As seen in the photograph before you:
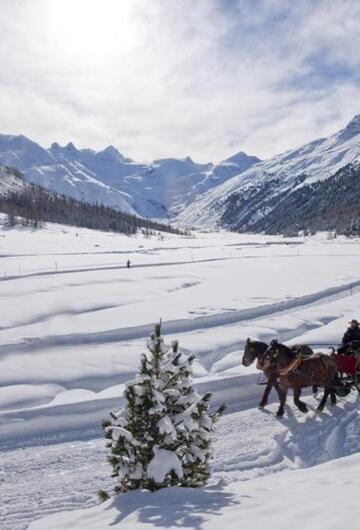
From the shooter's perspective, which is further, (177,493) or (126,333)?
(126,333)

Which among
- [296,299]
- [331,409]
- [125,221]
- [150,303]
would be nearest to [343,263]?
[296,299]

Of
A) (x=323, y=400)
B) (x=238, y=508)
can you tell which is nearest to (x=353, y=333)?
(x=323, y=400)

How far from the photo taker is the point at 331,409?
39.9 ft

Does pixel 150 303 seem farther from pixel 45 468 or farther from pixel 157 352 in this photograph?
pixel 157 352

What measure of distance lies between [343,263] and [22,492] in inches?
1708

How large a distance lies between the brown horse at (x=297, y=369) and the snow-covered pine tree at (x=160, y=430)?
4.98 metres

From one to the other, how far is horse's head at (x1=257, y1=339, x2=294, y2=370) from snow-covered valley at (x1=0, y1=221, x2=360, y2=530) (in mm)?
1210

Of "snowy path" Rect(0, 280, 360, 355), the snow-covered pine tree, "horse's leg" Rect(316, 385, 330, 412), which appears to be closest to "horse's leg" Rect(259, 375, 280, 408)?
"horse's leg" Rect(316, 385, 330, 412)

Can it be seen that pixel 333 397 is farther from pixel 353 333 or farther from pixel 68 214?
pixel 68 214

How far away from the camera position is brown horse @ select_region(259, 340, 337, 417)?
12.0 metres

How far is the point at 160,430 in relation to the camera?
6848mm

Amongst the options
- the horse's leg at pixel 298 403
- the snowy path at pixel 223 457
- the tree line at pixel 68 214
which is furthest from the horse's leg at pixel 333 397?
the tree line at pixel 68 214

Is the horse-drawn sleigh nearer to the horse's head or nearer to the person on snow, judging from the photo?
the horse's head

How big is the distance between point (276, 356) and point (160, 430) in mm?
5947
